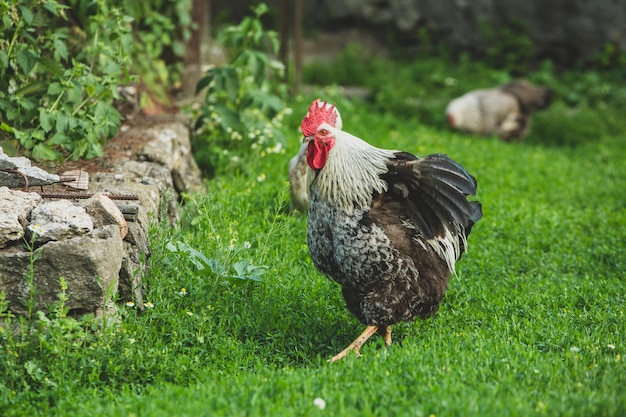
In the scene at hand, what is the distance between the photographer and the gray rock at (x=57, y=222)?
169 inches

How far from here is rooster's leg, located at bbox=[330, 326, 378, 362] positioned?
15.1 ft

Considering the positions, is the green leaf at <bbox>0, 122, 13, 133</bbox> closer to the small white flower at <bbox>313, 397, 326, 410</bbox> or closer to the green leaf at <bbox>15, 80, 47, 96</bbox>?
the green leaf at <bbox>15, 80, 47, 96</bbox>

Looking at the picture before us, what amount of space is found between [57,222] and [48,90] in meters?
1.76

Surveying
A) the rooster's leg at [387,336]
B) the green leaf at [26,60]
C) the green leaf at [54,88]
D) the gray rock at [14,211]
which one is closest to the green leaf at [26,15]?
the green leaf at [26,60]

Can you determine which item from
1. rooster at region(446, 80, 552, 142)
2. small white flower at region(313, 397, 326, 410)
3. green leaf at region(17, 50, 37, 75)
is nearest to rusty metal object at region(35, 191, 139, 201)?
green leaf at region(17, 50, 37, 75)

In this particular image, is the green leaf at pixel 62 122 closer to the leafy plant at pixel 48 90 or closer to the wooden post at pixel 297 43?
the leafy plant at pixel 48 90

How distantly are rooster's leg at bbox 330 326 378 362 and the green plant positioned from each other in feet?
10.2

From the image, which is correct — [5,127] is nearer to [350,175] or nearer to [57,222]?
[57,222]

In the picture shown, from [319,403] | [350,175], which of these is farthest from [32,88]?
[319,403]

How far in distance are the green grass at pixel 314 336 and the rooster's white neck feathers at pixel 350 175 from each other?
0.83 meters

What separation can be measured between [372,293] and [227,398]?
1.28m

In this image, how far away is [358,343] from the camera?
15.4 ft

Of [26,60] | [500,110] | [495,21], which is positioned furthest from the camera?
[495,21]

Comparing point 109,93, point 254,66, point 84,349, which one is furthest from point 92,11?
point 84,349
